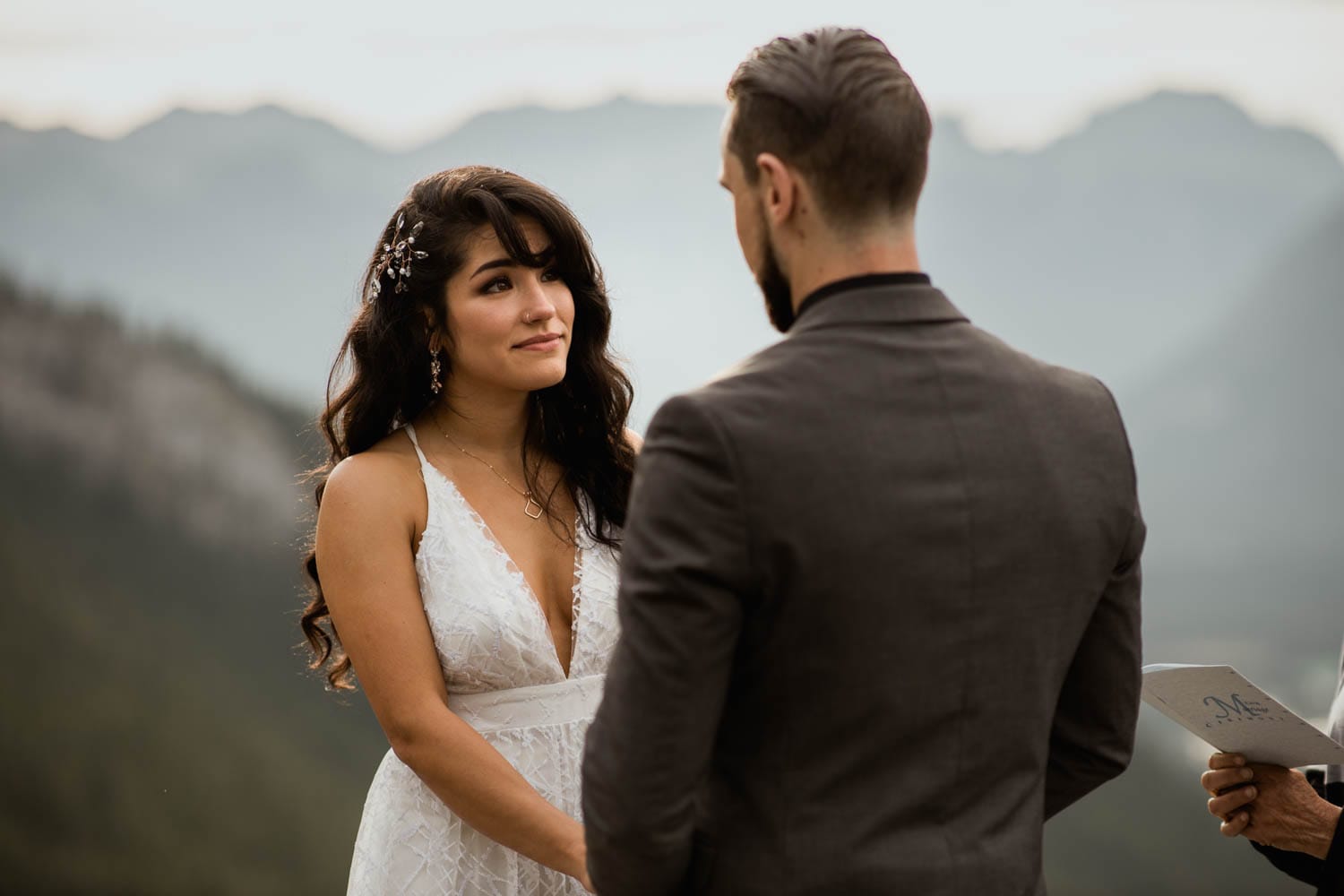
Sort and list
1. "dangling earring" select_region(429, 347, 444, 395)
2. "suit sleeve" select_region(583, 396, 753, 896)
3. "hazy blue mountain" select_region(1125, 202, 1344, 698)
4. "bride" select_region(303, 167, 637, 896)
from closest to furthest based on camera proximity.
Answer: "suit sleeve" select_region(583, 396, 753, 896)
"bride" select_region(303, 167, 637, 896)
"dangling earring" select_region(429, 347, 444, 395)
"hazy blue mountain" select_region(1125, 202, 1344, 698)

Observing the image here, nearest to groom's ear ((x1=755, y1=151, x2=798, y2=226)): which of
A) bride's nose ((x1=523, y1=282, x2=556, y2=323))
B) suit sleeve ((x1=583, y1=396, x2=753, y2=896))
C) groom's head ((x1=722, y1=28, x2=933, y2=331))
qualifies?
groom's head ((x1=722, y1=28, x2=933, y2=331))

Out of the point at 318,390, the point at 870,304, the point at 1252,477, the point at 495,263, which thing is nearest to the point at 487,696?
the point at 495,263

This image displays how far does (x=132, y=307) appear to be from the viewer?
13.9ft

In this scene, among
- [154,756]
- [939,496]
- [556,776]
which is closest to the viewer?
[939,496]

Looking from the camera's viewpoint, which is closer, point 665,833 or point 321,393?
point 665,833

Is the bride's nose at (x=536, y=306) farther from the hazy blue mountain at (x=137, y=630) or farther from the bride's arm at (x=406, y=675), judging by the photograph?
the hazy blue mountain at (x=137, y=630)

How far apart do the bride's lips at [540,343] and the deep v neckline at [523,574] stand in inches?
9.3

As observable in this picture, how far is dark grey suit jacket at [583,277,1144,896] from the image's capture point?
113cm

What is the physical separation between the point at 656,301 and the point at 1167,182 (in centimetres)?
169

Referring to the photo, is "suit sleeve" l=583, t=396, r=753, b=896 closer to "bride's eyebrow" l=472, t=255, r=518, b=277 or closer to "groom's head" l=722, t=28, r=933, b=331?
"groom's head" l=722, t=28, r=933, b=331

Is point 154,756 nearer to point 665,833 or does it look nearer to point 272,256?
point 272,256

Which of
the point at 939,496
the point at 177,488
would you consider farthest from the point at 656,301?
the point at 939,496

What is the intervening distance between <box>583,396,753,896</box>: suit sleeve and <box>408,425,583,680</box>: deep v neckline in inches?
31.5

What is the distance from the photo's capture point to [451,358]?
6.92 ft
